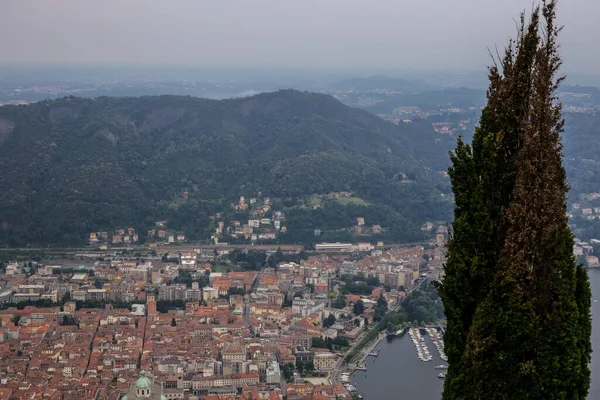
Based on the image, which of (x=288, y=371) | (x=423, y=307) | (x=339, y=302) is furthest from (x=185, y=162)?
(x=288, y=371)

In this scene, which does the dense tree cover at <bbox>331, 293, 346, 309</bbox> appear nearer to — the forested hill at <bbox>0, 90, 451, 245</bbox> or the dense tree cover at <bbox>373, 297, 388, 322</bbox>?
the dense tree cover at <bbox>373, 297, 388, 322</bbox>

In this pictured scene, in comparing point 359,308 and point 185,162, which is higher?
point 185,162

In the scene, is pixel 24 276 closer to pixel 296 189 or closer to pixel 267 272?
pixel 267 272

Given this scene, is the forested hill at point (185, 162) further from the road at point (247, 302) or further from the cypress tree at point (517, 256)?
the cypress tree at point (517, 256)

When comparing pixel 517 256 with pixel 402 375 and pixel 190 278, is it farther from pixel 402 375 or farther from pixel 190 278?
pixel 190 278

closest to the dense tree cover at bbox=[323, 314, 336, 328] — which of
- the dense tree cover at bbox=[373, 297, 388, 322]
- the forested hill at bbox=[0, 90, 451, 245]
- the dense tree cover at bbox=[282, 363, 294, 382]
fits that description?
the dense tree cover at bbox=[373, 297, 388, 322]

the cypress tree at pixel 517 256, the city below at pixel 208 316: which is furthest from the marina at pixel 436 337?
the cypress tree at pixel 517 256
